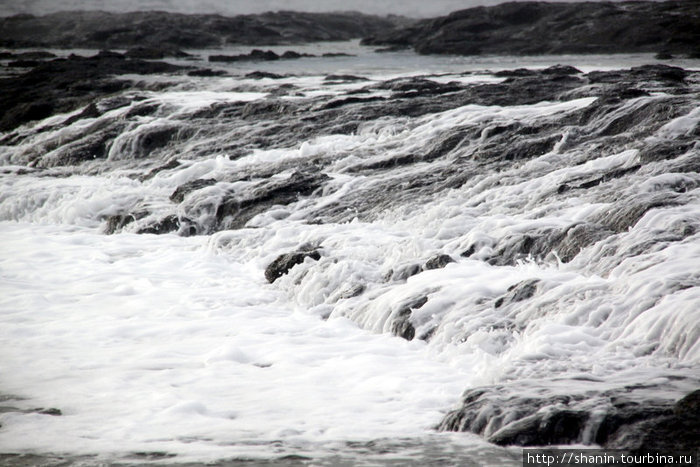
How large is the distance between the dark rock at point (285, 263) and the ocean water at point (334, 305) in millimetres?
109

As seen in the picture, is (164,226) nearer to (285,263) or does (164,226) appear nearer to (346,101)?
(285,263)

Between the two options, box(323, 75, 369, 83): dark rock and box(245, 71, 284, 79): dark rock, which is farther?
box(245, 71, 284, 79): dark rock

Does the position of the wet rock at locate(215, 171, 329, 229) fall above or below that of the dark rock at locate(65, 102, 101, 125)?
below

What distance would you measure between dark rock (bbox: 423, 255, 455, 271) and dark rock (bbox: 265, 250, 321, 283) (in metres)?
1.48

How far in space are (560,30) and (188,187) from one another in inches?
908

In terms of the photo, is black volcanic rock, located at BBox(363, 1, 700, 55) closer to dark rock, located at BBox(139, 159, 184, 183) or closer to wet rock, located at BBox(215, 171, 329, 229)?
wet rock, located at BBox(215, 171, 329, 229)

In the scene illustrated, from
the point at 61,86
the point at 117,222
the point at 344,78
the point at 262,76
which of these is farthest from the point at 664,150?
the point at 61,86

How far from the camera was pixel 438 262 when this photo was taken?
788cm

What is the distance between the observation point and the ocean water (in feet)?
16.5

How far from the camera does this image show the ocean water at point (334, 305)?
502 centimetres

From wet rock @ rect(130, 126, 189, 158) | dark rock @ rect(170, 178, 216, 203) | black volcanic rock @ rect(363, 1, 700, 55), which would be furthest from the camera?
black volcanic rock @ rect(363, 1, 700, 55)

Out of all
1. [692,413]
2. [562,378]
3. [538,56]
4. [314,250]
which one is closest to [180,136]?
[314,250]

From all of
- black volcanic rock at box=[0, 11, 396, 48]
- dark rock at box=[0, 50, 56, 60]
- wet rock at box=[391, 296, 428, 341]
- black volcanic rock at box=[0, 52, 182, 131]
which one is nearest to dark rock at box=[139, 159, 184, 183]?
black volcanic rock at box=[0, 52, 182, 131]

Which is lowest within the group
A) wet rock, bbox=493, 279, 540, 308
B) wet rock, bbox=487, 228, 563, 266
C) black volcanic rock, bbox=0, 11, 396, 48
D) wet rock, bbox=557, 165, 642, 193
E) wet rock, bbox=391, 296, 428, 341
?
wet rock, bbox=391, 296, 428, 341
